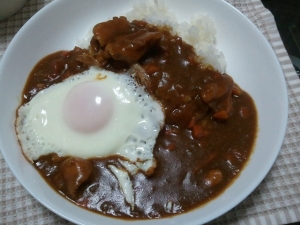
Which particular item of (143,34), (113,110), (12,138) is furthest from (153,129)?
(12,138)

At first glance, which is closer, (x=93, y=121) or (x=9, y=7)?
(x=93, y=121)

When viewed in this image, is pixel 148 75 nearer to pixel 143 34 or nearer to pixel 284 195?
pixel 143 34

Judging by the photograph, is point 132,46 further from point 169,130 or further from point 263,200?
point 263,200

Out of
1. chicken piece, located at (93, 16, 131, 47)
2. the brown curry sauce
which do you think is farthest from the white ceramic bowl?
chicken piece, located at (93, 16, 131, 47)

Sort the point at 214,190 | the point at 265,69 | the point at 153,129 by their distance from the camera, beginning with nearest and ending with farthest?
the point at 214,190 < the point at 153,129 < the point at 265,69

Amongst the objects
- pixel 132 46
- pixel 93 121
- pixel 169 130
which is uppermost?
pixel 132 46

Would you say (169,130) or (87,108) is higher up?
(87,108)


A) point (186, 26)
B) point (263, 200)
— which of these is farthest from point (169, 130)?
point (186, 26)
